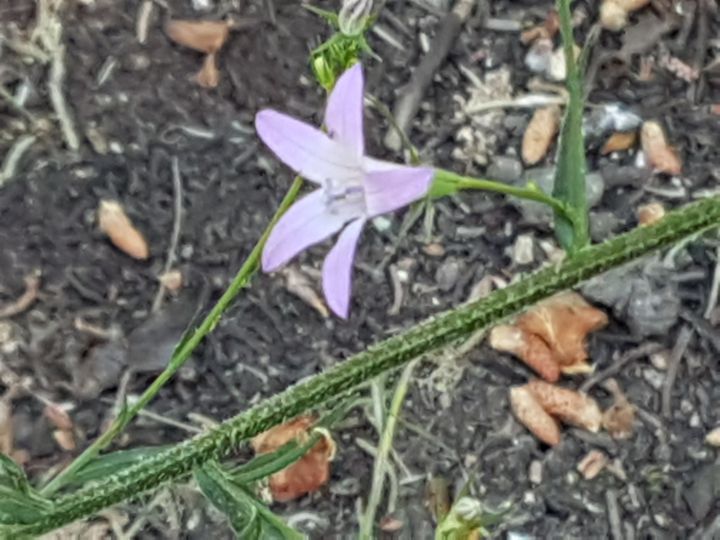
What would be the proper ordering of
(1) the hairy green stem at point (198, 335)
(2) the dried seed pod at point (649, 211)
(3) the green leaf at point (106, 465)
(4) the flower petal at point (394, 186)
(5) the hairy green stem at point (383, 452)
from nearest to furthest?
(4) the flower petal at point (394, 186), (1) the hairy green stem at point (198, 335), (3) the green leaf at point (106, 465), (5) the hairy green stem at point (383, 452), (2) the dried seed pod at point (649, 211)

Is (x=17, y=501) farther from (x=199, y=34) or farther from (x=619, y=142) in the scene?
(x=619, y=142)

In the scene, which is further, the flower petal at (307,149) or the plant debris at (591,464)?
the plant debris at (591,464)

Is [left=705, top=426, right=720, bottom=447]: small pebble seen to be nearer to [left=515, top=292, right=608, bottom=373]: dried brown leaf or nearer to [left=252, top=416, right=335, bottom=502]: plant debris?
[left=515, top=292, right=608, bottom=373]: dried brown leaf

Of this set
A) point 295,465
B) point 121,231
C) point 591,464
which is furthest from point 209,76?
point 591,464

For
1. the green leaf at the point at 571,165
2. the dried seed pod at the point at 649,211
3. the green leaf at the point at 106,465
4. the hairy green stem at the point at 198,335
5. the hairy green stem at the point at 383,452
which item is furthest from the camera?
the dried seed pod at the point at 649,211

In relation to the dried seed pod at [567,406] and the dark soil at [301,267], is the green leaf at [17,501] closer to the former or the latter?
the dark soil at [301,267]

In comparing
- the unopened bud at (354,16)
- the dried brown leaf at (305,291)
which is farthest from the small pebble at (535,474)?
the unopened bud at (354,16)
